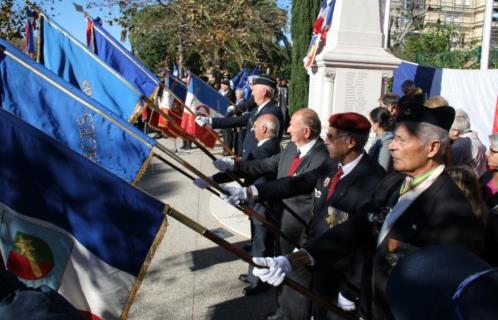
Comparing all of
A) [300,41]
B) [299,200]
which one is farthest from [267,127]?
[300,41]

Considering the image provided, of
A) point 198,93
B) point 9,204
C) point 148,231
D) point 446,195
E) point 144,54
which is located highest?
point 446,195

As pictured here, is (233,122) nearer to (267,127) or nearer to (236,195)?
(267,127)

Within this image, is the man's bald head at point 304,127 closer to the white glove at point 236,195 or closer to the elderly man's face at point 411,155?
the white glove at point 236,195

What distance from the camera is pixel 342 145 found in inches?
122

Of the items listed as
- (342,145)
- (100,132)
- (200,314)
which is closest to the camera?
(342,145)

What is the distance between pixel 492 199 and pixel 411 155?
1655 millimetres

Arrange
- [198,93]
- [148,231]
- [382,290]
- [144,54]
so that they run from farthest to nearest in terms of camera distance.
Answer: [144,54], [198,93], [148,231], [382,290]

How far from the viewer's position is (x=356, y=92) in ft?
24.2

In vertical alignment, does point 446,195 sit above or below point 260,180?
above

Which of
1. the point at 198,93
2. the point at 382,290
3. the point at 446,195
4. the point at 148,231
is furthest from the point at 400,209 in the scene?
the point at 198,93

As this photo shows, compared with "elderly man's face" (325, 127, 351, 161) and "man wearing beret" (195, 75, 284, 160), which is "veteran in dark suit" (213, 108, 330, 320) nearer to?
"elderly man's face" (325, 127, 351, 161)

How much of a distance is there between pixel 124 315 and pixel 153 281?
8.19ft

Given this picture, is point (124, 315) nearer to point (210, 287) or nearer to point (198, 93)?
point (210, 287)

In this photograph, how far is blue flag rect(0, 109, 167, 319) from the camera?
2.37 meters
